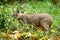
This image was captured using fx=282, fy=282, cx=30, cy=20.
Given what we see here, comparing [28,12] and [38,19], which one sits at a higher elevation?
[38,19]

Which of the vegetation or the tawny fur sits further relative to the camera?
A: the tawny fur

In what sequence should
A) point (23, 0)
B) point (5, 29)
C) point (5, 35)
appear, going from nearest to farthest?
1. point (5, 35)
2. point (5, 29)
3. point (23, 0)

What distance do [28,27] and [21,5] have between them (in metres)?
7.39

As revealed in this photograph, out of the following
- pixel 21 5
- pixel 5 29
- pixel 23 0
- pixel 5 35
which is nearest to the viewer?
pixel 5 35

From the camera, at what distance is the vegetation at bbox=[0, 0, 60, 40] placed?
417 inches

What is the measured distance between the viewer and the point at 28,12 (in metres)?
15.9

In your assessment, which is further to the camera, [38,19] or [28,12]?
[28,12]

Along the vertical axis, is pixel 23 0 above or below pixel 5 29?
below

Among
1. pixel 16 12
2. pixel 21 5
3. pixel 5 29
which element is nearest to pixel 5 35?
pixel 5 29

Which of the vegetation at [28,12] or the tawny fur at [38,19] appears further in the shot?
the tawny fur at [38,19]

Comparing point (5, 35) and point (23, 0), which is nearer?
point (5, 35)

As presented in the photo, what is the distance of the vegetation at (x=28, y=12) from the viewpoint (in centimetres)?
1060

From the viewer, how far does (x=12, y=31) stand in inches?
430

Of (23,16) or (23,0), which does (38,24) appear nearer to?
(23,16)
